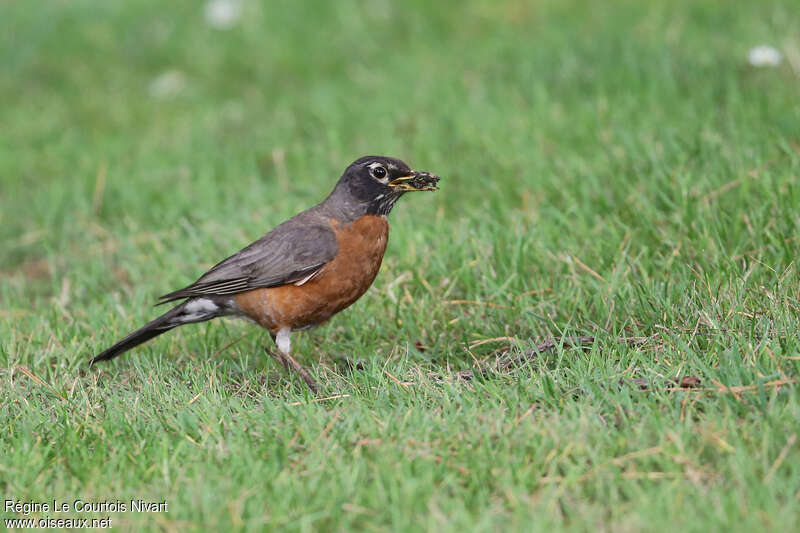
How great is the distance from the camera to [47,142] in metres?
8.72

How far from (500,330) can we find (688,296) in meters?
0.93

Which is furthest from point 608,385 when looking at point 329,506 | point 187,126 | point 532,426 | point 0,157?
point 0,157

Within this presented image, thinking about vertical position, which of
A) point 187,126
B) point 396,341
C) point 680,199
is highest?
point 187,126

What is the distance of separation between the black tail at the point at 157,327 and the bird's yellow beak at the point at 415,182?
1.21 meters

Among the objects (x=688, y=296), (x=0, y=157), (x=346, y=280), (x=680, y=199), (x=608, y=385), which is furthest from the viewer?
(x=0, y=157)

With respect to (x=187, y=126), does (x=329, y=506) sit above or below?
below

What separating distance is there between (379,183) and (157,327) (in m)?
1.40

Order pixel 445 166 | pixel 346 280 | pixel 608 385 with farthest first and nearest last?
pixel 445 166, pixel 346 280, pixel 608 385

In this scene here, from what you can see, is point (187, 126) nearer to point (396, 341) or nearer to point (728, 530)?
point (396, 341)

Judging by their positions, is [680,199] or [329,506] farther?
[680,199]

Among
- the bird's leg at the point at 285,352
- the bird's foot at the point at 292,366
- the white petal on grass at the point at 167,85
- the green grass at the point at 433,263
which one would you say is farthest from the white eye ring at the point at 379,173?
the white petal on grass at the point at 167,85

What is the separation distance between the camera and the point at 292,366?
4.63m

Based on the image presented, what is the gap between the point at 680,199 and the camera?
5.31 meters

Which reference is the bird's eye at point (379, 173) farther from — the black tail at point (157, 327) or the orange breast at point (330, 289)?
the black tail at point (157, 327)
